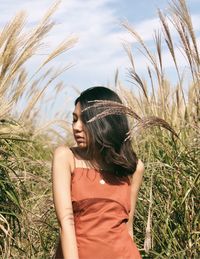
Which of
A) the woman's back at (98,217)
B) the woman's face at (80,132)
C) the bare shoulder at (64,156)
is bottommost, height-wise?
the woman's back at (98,217)

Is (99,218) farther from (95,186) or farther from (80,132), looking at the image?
(80,132)

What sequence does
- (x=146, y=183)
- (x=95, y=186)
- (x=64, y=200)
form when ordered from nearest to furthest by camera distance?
1. (x=64, y=200)
2. (x=95, y=186)
3. (x=146, y=183)

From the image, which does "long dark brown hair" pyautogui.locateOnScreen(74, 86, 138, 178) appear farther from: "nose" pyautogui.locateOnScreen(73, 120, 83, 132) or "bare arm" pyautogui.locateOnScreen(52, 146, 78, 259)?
"bare arm" pyautogui.locateOnScreen(52, 146, 78, 259)

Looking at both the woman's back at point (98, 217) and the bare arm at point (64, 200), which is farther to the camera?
the woman's back at point (98, 217)

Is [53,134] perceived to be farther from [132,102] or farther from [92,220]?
[92,220]

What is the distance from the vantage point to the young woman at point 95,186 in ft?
8.09

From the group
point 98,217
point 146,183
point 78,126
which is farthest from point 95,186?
point 146,183

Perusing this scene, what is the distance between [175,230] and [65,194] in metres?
1.54

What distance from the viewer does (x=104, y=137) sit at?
2617 millimetres

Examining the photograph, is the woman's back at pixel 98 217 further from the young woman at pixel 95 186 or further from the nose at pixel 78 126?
the nose at pixel 78 126

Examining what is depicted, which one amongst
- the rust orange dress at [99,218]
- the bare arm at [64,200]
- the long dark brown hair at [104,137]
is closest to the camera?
the bare arm at [64,200]

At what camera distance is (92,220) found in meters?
2.53

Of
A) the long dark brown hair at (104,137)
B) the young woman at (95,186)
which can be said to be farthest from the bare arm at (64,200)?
the long dark brown hair at (104,137)

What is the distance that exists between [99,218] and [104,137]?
1.05 feet
